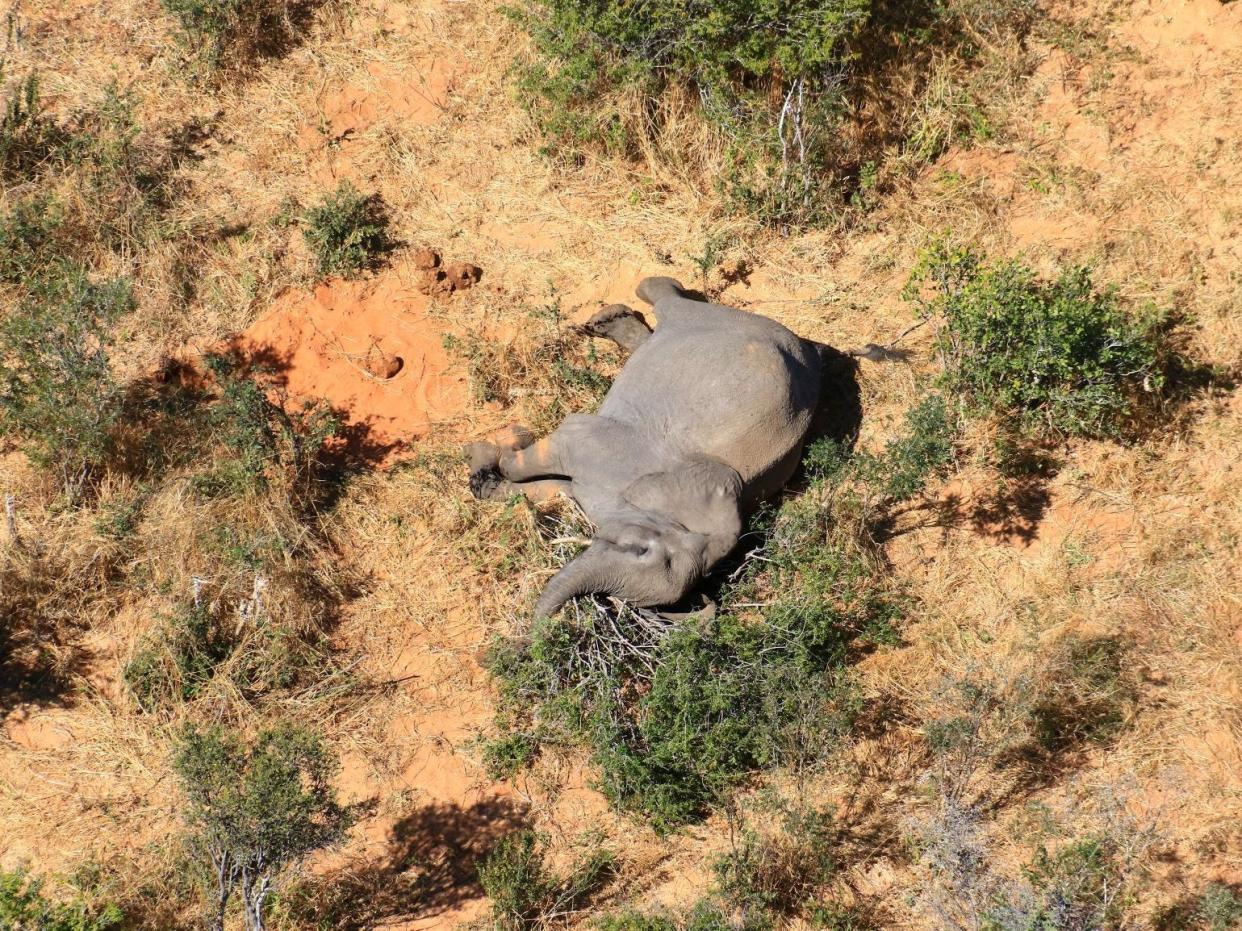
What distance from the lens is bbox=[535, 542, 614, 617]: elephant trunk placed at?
7629mm

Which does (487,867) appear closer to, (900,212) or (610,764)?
(610,764)

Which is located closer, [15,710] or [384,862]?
[384,862]

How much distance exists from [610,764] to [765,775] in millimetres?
1014

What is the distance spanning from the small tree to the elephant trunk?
64.8 inches

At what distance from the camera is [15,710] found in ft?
25.4

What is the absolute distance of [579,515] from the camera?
8398mm

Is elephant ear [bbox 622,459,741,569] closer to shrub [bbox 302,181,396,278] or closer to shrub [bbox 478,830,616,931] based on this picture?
shrub [bbox 478,830,616,931]

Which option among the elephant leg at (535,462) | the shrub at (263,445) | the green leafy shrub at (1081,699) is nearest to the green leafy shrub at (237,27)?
the shrub at (263,445)

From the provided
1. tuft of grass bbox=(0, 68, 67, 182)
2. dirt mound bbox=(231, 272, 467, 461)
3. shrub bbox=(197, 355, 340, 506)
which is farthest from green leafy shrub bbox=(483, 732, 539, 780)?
tuft of grass bbox=(0, 68, 67, 182)

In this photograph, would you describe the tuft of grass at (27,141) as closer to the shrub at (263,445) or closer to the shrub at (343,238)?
the shrub at (343,238)

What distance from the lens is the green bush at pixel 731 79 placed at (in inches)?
376

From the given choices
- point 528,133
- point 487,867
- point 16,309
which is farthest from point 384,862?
point 528,133

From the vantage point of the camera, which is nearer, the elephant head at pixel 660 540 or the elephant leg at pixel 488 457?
the elephant head at pixel 660 540

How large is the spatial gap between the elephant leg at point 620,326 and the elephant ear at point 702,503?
1.74 metres
